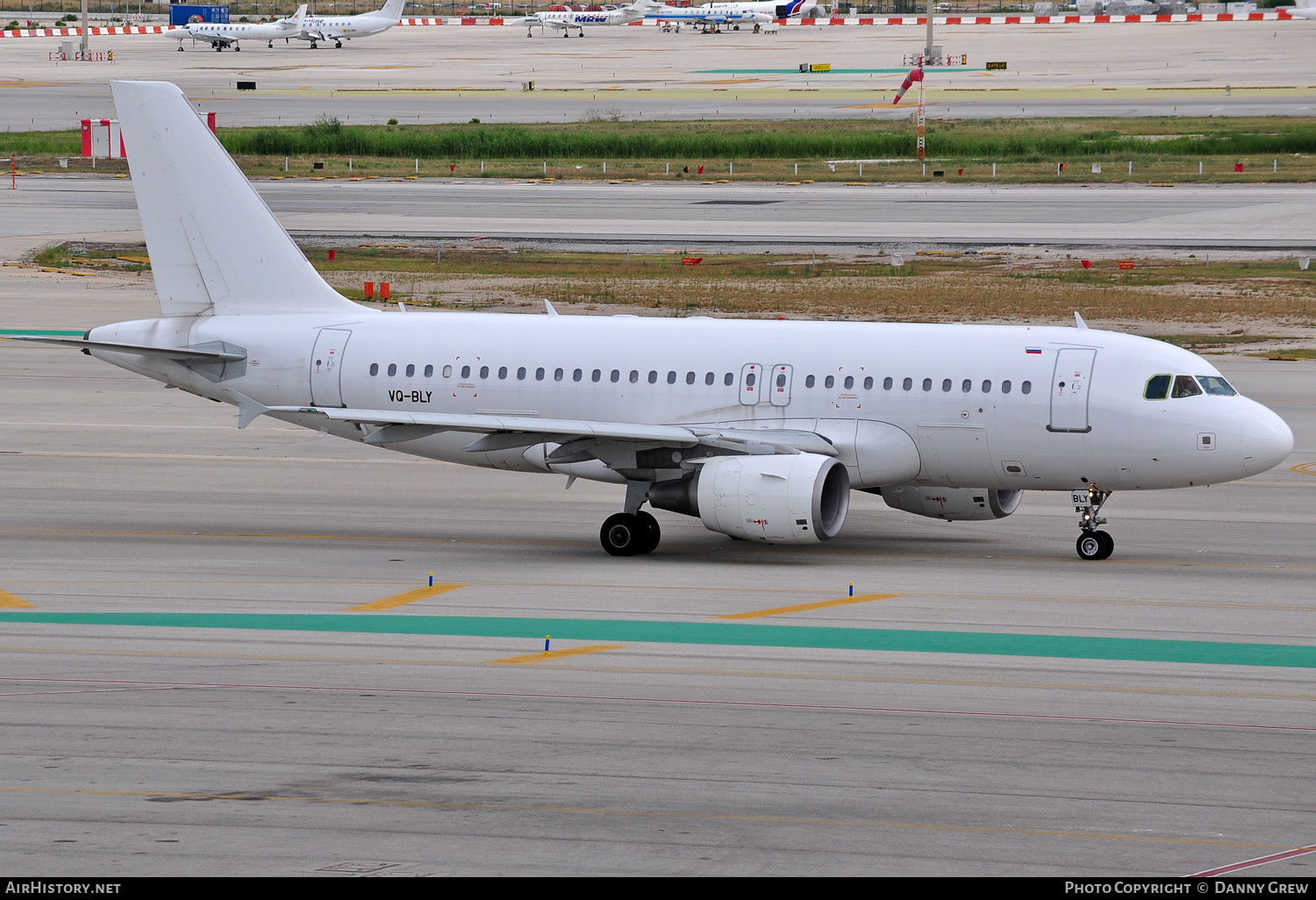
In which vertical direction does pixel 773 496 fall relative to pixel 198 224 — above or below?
below

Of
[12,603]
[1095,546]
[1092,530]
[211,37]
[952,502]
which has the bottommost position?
[12,603]

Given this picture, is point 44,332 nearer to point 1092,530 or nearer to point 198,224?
point 198,224

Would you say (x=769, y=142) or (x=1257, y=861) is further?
(x=769, y=142)

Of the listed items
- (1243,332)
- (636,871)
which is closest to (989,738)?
(636,871)

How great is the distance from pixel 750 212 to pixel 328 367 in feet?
173

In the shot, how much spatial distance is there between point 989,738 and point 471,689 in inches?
258

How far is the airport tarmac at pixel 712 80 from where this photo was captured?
417ft

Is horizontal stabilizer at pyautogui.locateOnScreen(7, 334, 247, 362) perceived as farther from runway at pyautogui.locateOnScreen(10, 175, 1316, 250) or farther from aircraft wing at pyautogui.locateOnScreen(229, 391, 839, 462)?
runway at pyautogui.locateOnScreen(10, 175, 1316, 250)

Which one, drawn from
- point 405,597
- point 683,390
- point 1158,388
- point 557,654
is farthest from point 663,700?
point 1158,388

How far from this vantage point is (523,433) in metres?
28.5

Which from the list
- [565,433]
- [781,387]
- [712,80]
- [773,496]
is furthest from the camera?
[712,80]

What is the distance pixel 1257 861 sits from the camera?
14938mm

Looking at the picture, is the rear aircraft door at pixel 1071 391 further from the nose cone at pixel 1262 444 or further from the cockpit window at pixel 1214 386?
the nose cone at pixel 1262 444

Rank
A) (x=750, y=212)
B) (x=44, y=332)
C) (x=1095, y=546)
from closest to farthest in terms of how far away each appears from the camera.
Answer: (x=1095, y=546), (x=44, y=332), (x=750, y=212)
